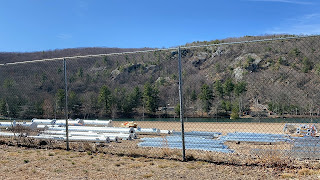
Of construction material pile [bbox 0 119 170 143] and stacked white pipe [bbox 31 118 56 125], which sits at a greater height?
stacked white pipe [bbox 31 118 56 125]

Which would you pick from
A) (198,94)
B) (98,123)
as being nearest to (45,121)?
(98,123)

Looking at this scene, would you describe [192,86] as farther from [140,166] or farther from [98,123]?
[98,123]

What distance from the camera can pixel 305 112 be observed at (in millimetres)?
8164

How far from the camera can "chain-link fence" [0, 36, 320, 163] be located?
7.69m

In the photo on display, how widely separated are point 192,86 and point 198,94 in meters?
0.85

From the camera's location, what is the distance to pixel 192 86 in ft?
37.4

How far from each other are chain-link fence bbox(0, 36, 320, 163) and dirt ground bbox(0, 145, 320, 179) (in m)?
0.55

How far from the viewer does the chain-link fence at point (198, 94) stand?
7.69 m

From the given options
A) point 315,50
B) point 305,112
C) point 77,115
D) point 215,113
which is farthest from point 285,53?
point 77,115

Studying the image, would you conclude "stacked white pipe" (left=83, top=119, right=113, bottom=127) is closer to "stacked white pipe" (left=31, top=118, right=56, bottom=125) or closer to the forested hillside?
the forested hillside

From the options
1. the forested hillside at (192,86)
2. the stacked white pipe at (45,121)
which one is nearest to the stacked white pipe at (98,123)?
the forested hillside at (192,86)

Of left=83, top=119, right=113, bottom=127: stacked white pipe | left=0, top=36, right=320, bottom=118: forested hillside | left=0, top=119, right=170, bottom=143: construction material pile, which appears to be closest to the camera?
left=0, top=36, right=320, bottom=118: forested hillside

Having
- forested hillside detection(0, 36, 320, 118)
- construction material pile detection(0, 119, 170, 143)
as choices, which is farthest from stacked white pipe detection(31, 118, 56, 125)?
forested hillside detection(0, 36, 320, 118)

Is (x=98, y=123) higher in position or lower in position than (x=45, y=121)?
lower
